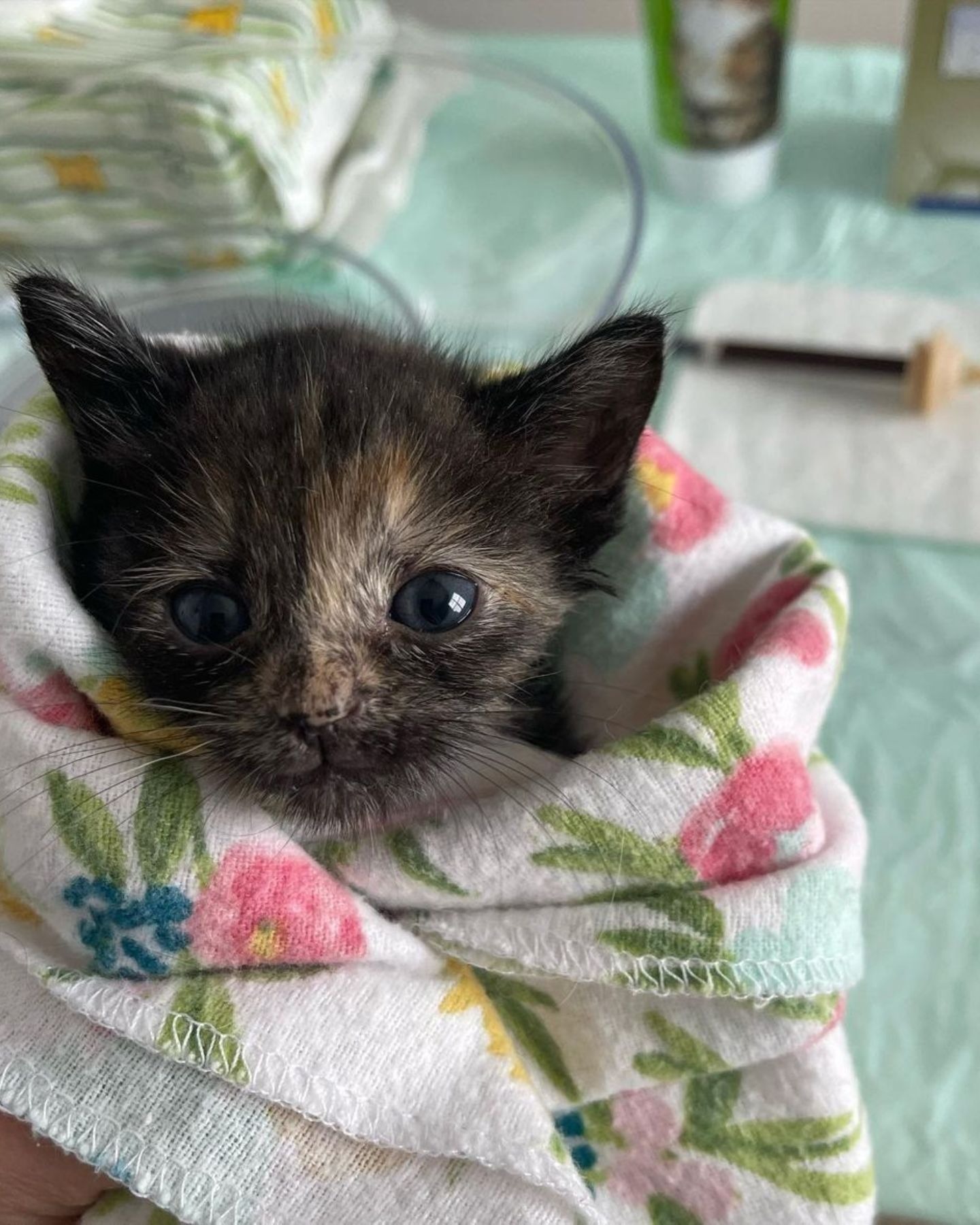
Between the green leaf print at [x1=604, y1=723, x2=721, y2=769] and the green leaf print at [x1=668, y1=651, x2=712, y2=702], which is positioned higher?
the green leaf print at [x1=604, y1=723, x2=721, y2=769]

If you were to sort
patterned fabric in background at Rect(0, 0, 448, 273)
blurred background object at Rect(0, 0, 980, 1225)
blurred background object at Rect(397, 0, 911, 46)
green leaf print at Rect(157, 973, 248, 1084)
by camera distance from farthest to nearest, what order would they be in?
blurred background object at Rect(397, 0, 911, 46) < patterned fabric in background at Rect(0, 0, 448, 273) < blurred background object at Rect(0, 0, 980, 1225) < green leaf print at Rect(157, 973, 248, 1084)

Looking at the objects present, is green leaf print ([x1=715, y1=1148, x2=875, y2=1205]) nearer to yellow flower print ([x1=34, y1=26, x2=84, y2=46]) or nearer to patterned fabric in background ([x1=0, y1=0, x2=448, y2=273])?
patterned fabric in background ([x1=0, y1=0, x2=448, y2=273])

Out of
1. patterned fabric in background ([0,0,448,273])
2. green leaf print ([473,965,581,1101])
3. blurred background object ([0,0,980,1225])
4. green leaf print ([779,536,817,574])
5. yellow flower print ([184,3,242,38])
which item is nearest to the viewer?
green leaf print ([473,965,581,1101])

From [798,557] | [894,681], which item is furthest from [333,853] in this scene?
[894,681]

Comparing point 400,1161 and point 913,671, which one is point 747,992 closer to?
point 400,1161

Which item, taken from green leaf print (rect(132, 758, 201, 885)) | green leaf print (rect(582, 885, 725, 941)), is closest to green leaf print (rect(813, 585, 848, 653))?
green leaf print (rect(582, 885, 725, 941))

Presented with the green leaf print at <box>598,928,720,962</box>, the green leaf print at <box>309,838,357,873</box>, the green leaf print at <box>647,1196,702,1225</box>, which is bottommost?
the green leaf print at <box>647,1196,702,1225</box>

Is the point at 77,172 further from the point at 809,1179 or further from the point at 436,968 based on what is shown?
the point at 809,1179
